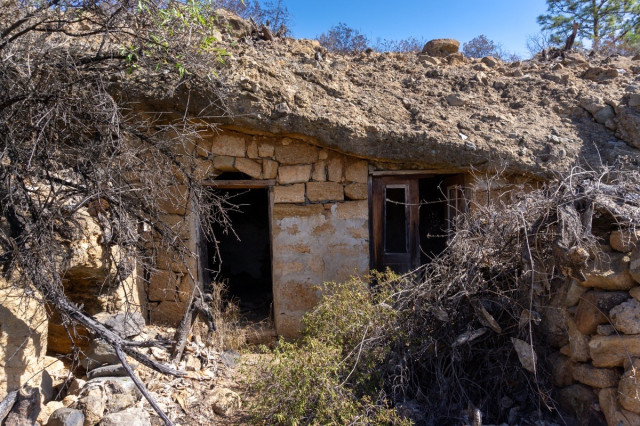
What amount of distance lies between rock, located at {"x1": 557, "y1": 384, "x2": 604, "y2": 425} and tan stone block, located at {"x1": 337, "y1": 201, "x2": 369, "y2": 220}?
2.63m

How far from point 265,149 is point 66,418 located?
3129 millimetres

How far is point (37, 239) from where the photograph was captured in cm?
318

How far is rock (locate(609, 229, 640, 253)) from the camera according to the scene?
135 inches

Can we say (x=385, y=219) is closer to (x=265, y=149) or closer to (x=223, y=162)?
(x=265, y=149)

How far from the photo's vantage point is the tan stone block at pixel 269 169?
5523 millimetres

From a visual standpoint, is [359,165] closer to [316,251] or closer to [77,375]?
[316,251]

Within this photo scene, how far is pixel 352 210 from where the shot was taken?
18.4ft

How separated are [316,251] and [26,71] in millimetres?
3140

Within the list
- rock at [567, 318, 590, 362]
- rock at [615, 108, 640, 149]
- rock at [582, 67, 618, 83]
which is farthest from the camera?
rock at [582, 67, 618, 83]

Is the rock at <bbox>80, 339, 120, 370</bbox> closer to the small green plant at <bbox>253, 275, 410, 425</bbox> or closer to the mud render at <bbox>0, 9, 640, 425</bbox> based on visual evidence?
the mud render at <bbox>0, 9, 640, 425</bbox>

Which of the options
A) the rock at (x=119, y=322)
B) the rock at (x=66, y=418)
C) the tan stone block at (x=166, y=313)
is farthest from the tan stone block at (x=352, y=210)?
the rock at (x=66, y=418)

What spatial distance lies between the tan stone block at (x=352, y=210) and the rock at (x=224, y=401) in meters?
2.19

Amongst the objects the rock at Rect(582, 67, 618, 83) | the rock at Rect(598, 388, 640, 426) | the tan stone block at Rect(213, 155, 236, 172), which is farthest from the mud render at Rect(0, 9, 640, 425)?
the rock at Rect(598, 388, 640, 426)

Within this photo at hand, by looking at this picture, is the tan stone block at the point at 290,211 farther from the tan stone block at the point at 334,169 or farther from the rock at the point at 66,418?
the rock at the point at 66,418
